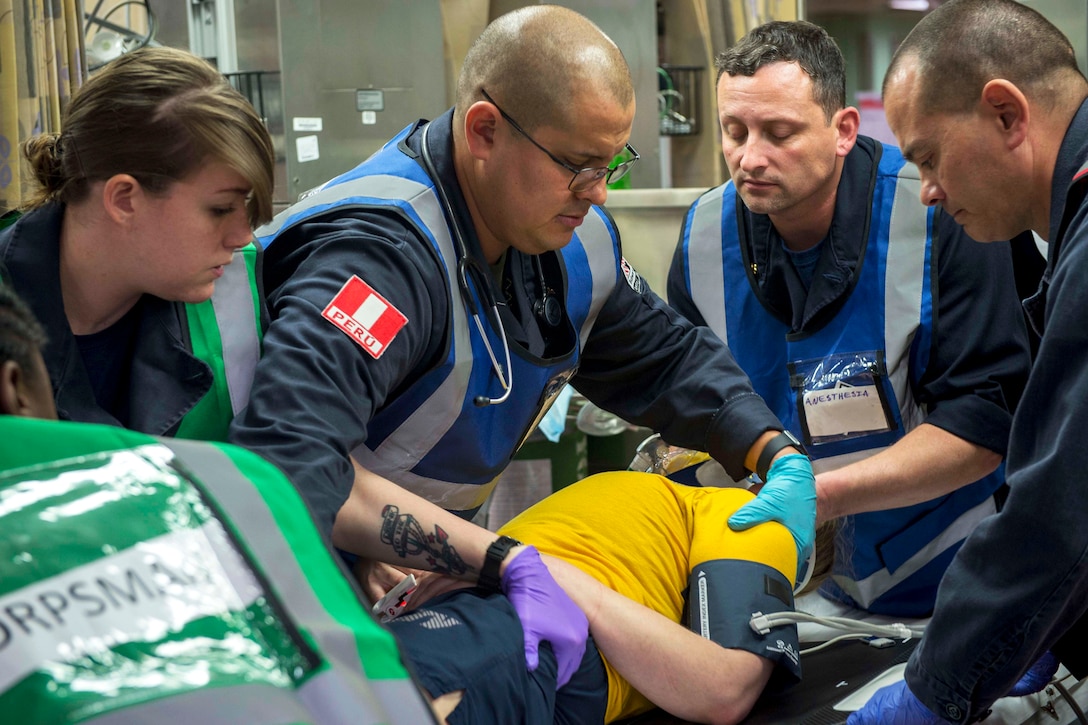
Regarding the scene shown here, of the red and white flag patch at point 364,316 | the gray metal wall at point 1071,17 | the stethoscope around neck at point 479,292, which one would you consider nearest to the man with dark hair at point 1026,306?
the stethoscope around neck at point 479,292

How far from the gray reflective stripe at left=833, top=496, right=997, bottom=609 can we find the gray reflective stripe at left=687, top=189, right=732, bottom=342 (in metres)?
0.59

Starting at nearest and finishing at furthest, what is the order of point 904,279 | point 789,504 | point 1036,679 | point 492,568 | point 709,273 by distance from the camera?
point 492,568
point 1036,679
point 789,504
point 904,279
point 709,273

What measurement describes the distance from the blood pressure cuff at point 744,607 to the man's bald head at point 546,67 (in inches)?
29.6

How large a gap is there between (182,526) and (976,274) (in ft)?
6.09

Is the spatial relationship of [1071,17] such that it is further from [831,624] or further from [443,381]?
[443,381]

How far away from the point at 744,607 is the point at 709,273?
0.92 meters

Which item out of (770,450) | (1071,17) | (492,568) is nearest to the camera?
(492,568)

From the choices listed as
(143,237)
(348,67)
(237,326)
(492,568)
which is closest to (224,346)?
(237,326)

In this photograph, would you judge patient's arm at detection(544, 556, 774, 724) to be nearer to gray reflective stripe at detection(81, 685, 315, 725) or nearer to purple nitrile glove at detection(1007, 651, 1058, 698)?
purple nitrile glove at detection(1007, 651, 1058, 698)

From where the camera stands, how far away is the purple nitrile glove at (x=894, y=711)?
1.52 meters

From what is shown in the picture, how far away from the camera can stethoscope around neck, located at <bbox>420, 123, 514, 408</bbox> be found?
1712 mm

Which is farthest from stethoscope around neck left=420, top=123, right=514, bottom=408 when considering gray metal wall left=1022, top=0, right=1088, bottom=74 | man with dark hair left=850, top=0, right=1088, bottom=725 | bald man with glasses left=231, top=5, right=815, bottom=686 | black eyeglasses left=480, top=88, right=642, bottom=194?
gray metal wall left=1022, top=0, right=1088, bottom=74

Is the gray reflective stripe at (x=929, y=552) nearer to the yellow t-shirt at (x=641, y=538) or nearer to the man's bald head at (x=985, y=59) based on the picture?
the yellow t-shirt at (x=641, y=538)

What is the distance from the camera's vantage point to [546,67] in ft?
5.63
